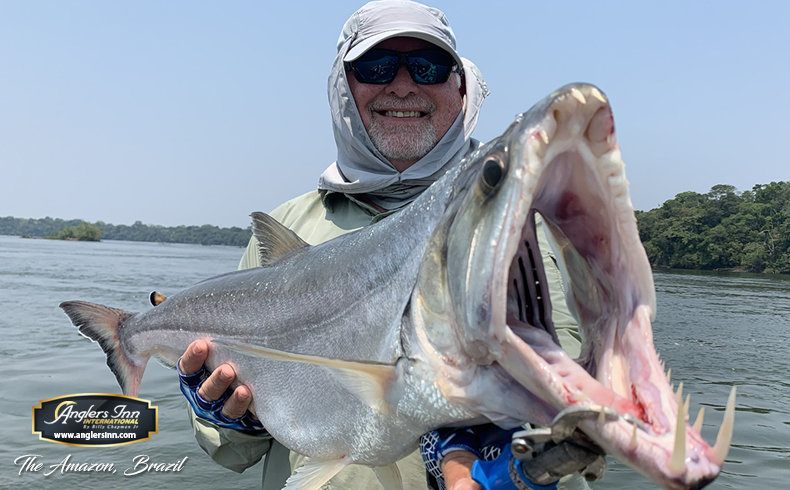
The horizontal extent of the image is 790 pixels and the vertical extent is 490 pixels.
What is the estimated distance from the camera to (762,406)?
12375 mm

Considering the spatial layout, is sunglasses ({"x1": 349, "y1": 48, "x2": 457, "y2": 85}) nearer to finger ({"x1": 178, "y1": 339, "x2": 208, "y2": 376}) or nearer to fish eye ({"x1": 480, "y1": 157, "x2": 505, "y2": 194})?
finger ({"x1": 178, "y1": 339, "x2": 208, "y2": 376})

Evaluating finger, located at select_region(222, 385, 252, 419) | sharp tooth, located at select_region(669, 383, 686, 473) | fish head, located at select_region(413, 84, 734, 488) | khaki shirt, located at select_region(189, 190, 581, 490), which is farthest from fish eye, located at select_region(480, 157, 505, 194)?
finger, located at select_region(222, 385, 252, 419)

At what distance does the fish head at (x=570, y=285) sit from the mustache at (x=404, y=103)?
1.99m

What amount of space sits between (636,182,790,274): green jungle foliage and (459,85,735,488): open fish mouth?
58342 millimetres

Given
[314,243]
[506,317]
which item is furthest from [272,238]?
[506,317]

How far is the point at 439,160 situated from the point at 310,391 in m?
1.63

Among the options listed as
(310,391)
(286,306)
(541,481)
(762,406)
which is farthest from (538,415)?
(762,406)

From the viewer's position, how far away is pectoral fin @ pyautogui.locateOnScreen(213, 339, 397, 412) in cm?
169

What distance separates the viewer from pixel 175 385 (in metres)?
12.6

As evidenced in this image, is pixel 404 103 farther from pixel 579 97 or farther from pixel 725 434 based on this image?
pixel 725 434

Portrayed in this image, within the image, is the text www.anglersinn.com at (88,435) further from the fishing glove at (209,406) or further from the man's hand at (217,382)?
the man's hand at (217,382)

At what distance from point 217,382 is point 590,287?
5.82ft

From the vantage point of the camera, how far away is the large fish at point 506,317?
127 centimetres

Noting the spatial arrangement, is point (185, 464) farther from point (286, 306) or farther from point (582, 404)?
point (582, 404)
